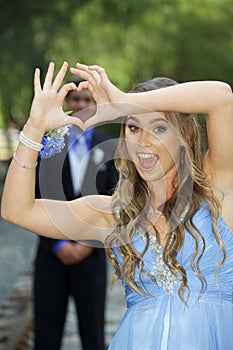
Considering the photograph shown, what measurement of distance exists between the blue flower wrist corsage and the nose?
31cm

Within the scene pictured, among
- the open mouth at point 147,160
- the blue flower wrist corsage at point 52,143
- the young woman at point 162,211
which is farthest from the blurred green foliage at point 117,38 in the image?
the open mouth at point 147,160

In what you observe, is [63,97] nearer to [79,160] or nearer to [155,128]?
[155,128]

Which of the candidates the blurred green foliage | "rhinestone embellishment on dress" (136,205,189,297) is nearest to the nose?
"rhinestone embellishment on dress" (136,205,189,297)

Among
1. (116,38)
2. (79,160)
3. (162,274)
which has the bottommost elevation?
(162,274)

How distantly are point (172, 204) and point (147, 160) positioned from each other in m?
0.23

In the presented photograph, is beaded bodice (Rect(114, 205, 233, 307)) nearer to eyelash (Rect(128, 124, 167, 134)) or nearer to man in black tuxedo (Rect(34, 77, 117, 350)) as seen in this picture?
eyelash (Rect(128, 124, 167, 134))

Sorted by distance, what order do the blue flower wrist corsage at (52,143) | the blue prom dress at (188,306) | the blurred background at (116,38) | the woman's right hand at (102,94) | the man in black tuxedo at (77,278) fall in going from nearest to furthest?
the woman's right hand at (102,94)
the blue prom dress at (188,306)
the blue flower wrist corsage at (52,143)
the man in black tuxedo at (77,278)
the blurred background at (116,38)

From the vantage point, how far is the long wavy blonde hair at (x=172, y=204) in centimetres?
308

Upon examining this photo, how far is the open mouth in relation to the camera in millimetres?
3076

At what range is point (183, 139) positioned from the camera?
315cm

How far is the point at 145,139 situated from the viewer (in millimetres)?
3082

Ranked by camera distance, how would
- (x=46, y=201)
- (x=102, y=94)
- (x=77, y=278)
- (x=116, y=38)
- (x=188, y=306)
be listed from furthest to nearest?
(x=116, y=38) → (x=77, y=278) → (x=46, y=201) → (x=188, y=306) → (x=102, y=94)

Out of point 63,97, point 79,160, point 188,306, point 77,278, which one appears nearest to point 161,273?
point 188,306

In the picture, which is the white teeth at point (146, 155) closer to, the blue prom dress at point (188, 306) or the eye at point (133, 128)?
the eye at point (133, 128)
